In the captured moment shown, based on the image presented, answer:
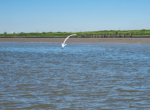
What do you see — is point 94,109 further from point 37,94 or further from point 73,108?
point 37,94

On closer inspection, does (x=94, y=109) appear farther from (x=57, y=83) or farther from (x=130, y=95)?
(x=57, y=83)

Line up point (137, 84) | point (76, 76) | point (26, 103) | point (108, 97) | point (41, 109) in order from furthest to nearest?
point (76, 76), point (137, 84), point (108, 97), point (26, 103), point (41, 109)

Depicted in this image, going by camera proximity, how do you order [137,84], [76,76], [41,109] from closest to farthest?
[41,109] < [137,84] < [76,76]

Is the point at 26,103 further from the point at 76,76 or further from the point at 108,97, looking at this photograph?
the point at 76,76

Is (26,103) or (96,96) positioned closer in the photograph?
(26,103)

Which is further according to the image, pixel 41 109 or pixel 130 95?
pixel 130 95

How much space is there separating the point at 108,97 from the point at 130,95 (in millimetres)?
964

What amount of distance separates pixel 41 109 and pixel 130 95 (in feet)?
12.8

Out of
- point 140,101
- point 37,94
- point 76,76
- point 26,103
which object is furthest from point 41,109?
point 76,76

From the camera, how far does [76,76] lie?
19797 millimetres

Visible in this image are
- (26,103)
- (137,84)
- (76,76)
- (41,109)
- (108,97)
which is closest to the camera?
(41,109)

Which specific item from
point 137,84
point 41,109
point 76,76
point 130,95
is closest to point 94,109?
point 41,109

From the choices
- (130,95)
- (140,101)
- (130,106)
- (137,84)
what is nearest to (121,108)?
(130,106)

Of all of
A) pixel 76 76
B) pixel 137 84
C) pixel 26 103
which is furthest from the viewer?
pixel 76 76
